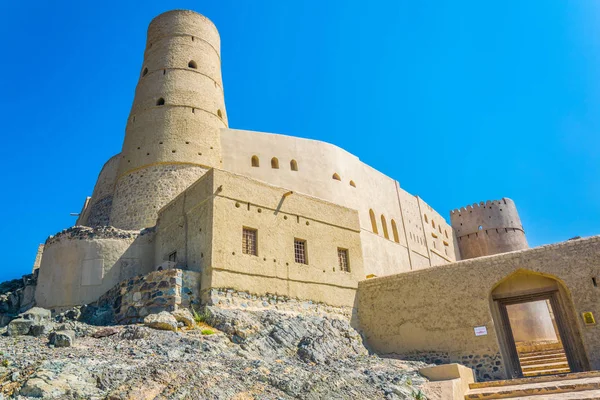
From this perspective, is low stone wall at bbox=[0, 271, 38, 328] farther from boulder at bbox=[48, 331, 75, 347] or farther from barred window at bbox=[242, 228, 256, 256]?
boulder at bbox=[48, 331, 75, 347]

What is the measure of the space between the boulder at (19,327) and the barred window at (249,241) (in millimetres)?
5417

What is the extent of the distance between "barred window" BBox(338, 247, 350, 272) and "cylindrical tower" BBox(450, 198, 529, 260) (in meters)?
23.4

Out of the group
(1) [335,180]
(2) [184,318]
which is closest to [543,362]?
(1) [335,180]

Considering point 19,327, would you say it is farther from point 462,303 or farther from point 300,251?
point 462,303

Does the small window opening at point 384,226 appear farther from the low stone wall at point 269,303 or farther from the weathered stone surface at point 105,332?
A: the weathered stone surface at point 105,332

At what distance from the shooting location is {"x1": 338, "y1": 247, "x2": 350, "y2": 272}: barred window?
15617 mm

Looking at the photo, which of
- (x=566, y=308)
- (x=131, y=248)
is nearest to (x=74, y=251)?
(x=131, y=248)

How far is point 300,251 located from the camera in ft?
48.0

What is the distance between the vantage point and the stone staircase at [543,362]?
45.7 feet

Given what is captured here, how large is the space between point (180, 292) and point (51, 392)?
19.6ft

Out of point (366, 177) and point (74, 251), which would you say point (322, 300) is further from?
point (366, 177)

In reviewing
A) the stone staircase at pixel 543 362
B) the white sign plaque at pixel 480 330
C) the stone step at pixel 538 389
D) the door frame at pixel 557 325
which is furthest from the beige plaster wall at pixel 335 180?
the stone step at pixel 538 389

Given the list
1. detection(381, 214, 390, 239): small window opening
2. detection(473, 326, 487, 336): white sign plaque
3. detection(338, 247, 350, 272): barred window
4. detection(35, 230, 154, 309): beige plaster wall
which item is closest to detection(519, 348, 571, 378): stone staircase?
detection(473, 326, 487, 336): white sign plaque

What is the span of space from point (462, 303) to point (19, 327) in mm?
10919
